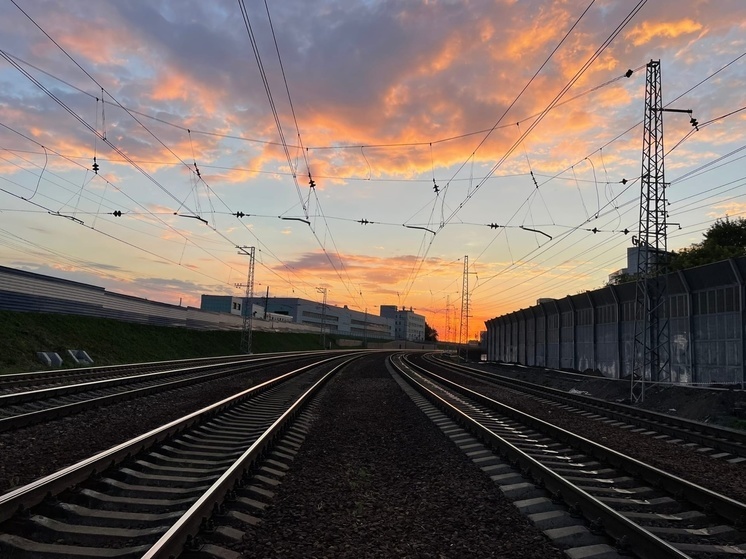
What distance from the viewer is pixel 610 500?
754cm

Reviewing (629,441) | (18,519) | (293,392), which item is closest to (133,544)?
(18,519)

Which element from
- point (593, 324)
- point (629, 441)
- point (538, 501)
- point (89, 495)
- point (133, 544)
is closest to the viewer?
point (133, 544)

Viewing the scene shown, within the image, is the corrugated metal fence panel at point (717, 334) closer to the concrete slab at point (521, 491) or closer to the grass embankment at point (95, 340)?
the concrete slab at point (521, 491)

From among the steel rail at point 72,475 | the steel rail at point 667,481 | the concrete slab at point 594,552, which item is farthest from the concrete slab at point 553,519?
the steel rail at point 72,475

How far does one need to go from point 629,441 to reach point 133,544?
40.3 feet

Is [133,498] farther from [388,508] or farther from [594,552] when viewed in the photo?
[594,552]

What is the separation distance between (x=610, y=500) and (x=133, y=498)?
6571 millimetres

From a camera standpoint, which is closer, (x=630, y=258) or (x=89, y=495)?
(x=89, y=495)

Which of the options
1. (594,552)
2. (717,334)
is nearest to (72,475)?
(594,552)

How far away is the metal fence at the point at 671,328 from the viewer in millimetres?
23344

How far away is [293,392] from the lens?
72.6 feet

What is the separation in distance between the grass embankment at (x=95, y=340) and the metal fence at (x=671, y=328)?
108ft

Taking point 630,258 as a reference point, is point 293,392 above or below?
below

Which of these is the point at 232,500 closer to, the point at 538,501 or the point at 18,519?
the point at 18,519
